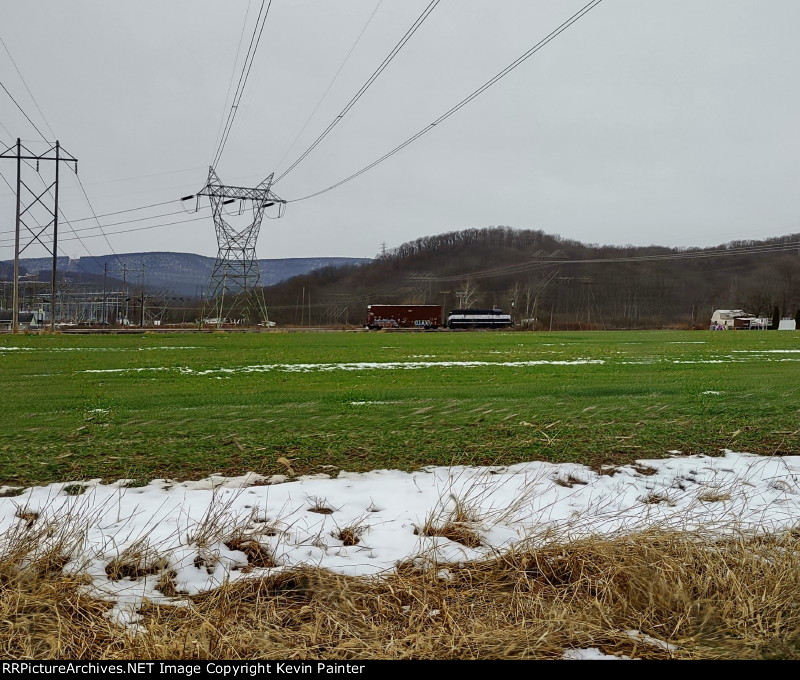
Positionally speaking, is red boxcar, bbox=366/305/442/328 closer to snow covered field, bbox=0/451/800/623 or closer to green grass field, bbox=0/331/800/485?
green grass field, bbox=0/331/800/485

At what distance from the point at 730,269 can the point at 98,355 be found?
84.9 m

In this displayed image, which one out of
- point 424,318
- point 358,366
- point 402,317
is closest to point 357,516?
point 358,366

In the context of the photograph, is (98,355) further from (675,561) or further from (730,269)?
(730,269)

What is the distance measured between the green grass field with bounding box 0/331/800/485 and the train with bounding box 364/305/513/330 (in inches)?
2186

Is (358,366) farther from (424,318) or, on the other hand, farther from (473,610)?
(424,318)

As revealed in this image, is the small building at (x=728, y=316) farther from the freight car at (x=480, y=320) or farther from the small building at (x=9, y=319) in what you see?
the small building at (x=9, y=319)

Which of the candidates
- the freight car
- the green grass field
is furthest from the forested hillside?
the green grass field

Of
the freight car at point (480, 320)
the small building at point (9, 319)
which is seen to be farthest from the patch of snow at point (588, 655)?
the freight car at point (480, 320)

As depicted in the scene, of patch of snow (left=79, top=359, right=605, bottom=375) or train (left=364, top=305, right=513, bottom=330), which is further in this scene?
train (left=364, top=305, right=513, bottom=330)

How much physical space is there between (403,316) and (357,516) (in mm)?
67431

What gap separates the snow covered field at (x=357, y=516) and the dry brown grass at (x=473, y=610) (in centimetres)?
17

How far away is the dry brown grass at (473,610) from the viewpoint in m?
2.75

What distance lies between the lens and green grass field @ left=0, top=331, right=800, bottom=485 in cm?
595

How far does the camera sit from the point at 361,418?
832 centimetres
